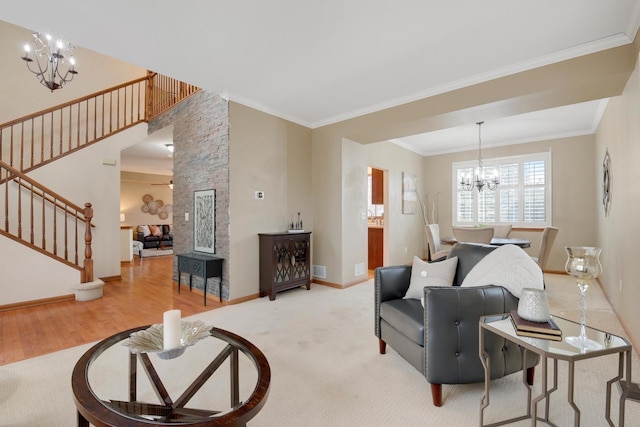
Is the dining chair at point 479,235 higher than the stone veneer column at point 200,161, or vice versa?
the stone veneer column at point 200,161

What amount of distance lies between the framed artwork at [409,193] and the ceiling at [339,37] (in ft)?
10.2

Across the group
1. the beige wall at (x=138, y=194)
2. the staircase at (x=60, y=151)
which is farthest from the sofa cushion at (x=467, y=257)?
the beige wall at (x=138, y=194)

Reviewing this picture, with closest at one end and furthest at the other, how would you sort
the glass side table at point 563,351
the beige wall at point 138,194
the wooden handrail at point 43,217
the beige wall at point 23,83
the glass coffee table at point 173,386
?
1. the glass coffee table at point 173,386
2. the glass side table at point 563,351
3. the wooden handrail at point 43,217
4. the beige wall at point 23,83
5. the beige wall at point 138,194

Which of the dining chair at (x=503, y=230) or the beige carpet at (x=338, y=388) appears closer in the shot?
the beige carpet at (x=338, y=388)

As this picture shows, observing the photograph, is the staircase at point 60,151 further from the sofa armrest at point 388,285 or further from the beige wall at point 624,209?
the beige wall at point 624,209

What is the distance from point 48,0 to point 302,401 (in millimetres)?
3227

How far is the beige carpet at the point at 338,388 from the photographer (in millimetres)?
1676

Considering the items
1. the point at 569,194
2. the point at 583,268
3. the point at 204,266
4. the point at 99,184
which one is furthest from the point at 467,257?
the point at 99,184

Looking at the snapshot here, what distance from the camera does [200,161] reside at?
4.32m

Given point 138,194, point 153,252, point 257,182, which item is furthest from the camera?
point 138,194

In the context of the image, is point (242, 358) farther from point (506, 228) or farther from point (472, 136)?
point (472, 136)

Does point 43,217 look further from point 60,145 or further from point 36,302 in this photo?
point 60,145

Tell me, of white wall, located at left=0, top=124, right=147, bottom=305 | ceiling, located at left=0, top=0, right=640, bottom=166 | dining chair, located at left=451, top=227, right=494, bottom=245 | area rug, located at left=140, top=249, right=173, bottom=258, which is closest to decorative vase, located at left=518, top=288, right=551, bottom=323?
ceiling, located at left=0, top=0, right=640, bottom=166

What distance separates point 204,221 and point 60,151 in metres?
2.94
